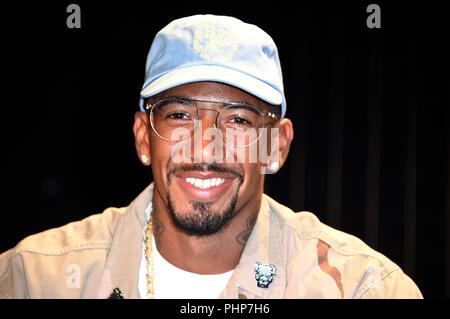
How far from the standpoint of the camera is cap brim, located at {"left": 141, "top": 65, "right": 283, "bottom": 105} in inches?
64.7

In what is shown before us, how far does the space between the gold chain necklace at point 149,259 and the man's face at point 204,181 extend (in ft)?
0.46

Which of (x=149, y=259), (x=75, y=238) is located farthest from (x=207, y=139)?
(x=75, y=238)

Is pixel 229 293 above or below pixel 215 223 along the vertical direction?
below

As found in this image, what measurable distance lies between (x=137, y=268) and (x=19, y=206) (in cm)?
97

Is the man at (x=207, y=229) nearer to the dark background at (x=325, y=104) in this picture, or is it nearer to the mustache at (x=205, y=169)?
the mustache at (x=205, y=169)

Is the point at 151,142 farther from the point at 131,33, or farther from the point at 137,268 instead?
the point at 131,33

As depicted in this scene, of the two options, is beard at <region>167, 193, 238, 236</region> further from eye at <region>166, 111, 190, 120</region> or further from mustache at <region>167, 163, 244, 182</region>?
eye at <region>166, 111, 190, 120</region>

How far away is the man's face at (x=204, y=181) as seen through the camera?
1665 millimetres

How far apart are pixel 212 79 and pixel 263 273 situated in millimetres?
572

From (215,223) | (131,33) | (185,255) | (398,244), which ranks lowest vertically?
(398,244)

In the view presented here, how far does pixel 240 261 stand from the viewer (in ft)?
5.60

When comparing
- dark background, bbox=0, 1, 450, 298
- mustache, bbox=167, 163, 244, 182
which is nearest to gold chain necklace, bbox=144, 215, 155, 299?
mustache, bbox=167, 163, 244, 182
